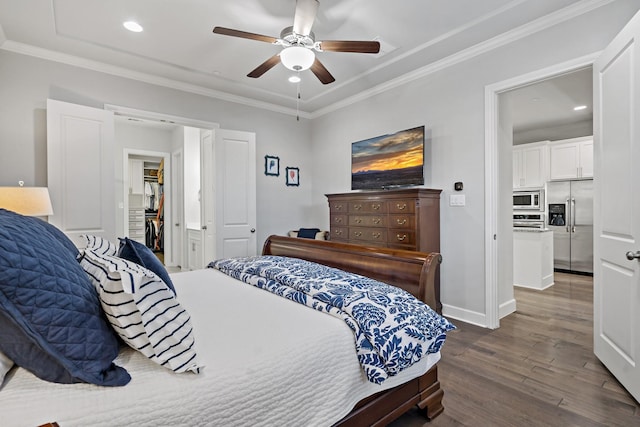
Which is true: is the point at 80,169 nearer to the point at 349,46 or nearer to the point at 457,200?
the point at 349,46

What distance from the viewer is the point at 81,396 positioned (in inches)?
32.5

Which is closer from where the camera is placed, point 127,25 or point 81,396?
point 81,396

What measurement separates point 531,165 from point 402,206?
4.19 meters

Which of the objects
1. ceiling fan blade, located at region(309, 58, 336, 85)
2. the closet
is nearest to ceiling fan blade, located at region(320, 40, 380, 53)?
ceiling fan blade, located at region(309, 58, 336, 85)

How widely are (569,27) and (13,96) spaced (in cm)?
503

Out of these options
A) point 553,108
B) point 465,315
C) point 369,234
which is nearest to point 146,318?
point 369,234

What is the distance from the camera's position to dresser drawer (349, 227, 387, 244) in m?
3.48

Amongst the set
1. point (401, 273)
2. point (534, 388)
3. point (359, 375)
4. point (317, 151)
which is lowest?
point (534, 388)

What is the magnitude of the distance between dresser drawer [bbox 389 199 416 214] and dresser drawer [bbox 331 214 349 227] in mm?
724

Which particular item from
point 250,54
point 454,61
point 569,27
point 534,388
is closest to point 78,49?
point 250,54

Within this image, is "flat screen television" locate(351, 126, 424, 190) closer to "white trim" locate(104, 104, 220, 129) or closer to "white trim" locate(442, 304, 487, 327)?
"white trim" locate(442, 304, 487, 327)

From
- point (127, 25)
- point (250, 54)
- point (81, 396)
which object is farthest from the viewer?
point (250, 54)

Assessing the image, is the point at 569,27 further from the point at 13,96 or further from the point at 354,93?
the point at 13,96

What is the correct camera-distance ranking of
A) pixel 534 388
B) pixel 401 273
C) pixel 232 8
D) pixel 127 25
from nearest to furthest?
pixel 401 273 → pixel 534 388 → pixel 232 8 → pixel 127 25
